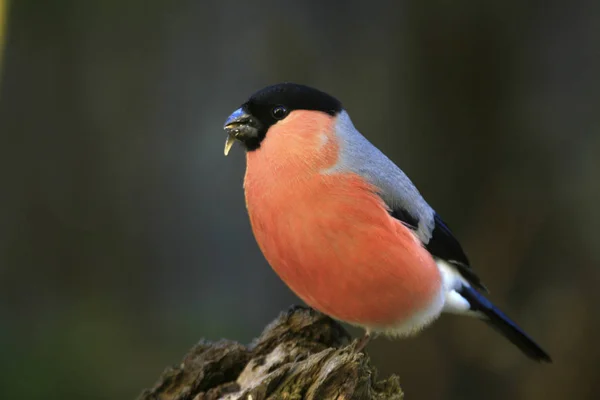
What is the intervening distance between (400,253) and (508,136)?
1.47 metres

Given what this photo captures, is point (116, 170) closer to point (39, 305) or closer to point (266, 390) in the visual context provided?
point (39, 305)

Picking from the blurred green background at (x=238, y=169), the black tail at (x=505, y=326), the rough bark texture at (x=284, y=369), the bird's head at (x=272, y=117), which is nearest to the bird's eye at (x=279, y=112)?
the bird's head at (x=272, y=117)

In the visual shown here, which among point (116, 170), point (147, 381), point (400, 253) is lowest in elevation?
point (147, 381)

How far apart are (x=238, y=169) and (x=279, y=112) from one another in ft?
3.99

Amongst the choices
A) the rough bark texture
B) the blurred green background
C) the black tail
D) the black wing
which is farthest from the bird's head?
the blurred green background

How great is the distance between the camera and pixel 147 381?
2846mm

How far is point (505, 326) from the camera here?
192 centimetres

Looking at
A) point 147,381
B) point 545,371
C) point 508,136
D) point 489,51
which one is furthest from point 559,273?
point 147,381

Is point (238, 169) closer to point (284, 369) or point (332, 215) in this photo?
point (332, 215)

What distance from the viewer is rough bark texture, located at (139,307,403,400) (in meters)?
1.20

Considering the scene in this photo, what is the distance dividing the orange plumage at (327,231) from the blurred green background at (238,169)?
1187 millimetres

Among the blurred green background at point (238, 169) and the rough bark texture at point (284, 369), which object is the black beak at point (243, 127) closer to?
the rough bark texture at point (284, 369)

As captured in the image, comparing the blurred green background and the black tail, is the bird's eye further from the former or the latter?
the blurred green background

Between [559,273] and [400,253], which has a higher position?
[400,253]
